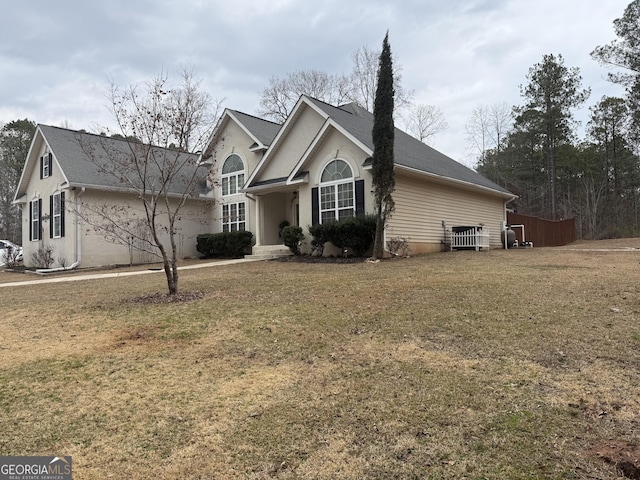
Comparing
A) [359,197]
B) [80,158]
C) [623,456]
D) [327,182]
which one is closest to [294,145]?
[327,182]

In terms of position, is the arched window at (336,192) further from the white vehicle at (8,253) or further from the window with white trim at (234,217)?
the white vehicle at (8,253)

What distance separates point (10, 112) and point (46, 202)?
17780 mm

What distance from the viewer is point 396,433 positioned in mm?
2900

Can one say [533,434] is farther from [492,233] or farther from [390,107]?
[492,233]

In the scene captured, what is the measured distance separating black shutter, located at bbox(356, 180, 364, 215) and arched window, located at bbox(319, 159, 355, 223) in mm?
271

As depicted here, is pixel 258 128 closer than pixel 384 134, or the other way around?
pixel 384 134

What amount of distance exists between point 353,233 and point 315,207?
2.56 metres

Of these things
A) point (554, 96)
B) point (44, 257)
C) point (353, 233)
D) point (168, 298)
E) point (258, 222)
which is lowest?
point (168, 298)

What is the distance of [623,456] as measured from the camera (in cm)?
249

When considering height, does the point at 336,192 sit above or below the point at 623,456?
above

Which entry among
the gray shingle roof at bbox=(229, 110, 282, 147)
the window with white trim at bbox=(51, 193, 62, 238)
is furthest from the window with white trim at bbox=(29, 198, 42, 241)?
the gray shingle roof at bbox=(229, 110, 282, 147)

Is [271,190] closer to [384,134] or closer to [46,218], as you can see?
[384,134]

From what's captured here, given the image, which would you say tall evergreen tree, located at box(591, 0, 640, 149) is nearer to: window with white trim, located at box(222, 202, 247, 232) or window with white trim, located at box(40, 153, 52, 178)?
window with white trim, located at box(222, 202, 247, 232)

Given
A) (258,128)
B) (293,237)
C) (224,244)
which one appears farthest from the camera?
(258,128)
